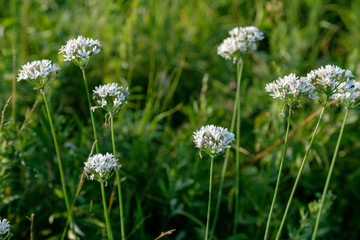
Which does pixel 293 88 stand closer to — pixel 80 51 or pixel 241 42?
pixel 241 42

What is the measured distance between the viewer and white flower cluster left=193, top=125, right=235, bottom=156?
4.64 feet

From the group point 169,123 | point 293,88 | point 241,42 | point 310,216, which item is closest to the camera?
point 293,88

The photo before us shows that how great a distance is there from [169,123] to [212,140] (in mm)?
1376

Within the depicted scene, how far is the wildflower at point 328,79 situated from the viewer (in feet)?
4.71

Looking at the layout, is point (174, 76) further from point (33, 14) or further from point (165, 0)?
point (33, 14)

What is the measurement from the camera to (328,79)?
1428 millimetres

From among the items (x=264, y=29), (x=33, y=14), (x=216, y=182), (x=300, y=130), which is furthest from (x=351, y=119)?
(x=33, y=14)

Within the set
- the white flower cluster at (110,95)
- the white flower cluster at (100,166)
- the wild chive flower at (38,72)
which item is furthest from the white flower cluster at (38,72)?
the white flower cluster at (100,166)

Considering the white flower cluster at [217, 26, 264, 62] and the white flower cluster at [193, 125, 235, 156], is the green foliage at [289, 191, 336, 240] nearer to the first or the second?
the white flower cluster at [193, 125, 235, 156]

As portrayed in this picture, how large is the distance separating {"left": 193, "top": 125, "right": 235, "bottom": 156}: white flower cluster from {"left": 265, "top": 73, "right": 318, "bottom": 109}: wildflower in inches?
10.2

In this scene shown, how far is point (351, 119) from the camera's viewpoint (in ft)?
8.45

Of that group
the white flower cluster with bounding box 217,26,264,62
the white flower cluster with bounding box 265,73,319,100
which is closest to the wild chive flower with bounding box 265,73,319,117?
the white flower cluster with bounding box 265,73,319,100

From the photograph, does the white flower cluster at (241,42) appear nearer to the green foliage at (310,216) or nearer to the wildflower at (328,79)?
the wildflower at (328,79)

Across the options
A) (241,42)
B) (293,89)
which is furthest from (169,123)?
(293,89)
